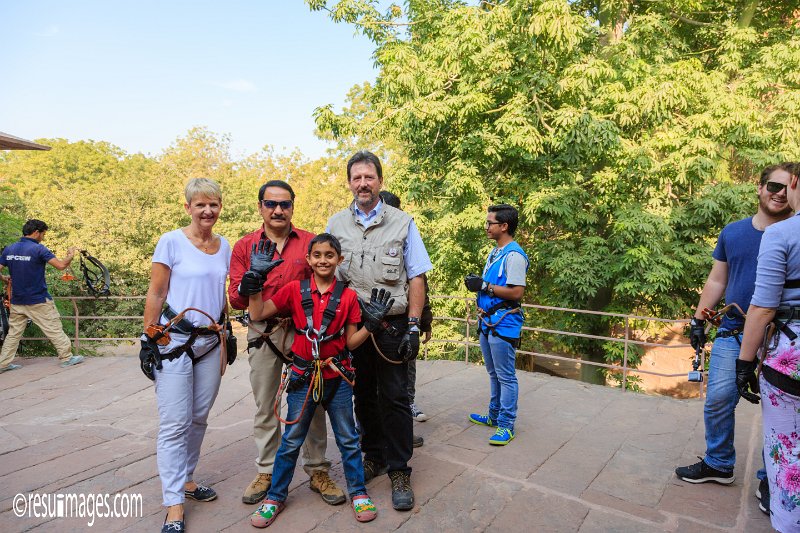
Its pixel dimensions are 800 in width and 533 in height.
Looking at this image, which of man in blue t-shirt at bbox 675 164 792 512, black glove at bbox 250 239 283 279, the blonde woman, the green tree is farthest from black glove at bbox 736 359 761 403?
the green tree

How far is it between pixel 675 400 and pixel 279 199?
182 inches

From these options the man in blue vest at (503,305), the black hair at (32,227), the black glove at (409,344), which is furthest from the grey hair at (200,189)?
the black hair at (32,227)

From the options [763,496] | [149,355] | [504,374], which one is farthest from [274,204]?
[763,496]

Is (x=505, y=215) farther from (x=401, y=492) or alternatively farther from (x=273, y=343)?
(x=401, y=492)

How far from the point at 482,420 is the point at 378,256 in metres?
2.15

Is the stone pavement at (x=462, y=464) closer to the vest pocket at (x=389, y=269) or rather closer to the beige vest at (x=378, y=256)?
the beige vest at (x=378, y=256)

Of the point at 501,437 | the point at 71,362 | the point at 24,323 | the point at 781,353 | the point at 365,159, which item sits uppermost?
the point at 365,159

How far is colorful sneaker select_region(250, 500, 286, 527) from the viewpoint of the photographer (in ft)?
9.21

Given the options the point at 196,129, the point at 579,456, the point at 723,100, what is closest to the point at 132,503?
the point at 579,456

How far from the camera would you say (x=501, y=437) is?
397 cm

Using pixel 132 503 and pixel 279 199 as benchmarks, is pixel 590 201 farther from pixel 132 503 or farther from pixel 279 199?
pixel 132 503

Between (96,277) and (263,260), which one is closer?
(263,260)

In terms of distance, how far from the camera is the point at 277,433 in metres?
3.20

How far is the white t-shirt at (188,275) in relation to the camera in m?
2.88
